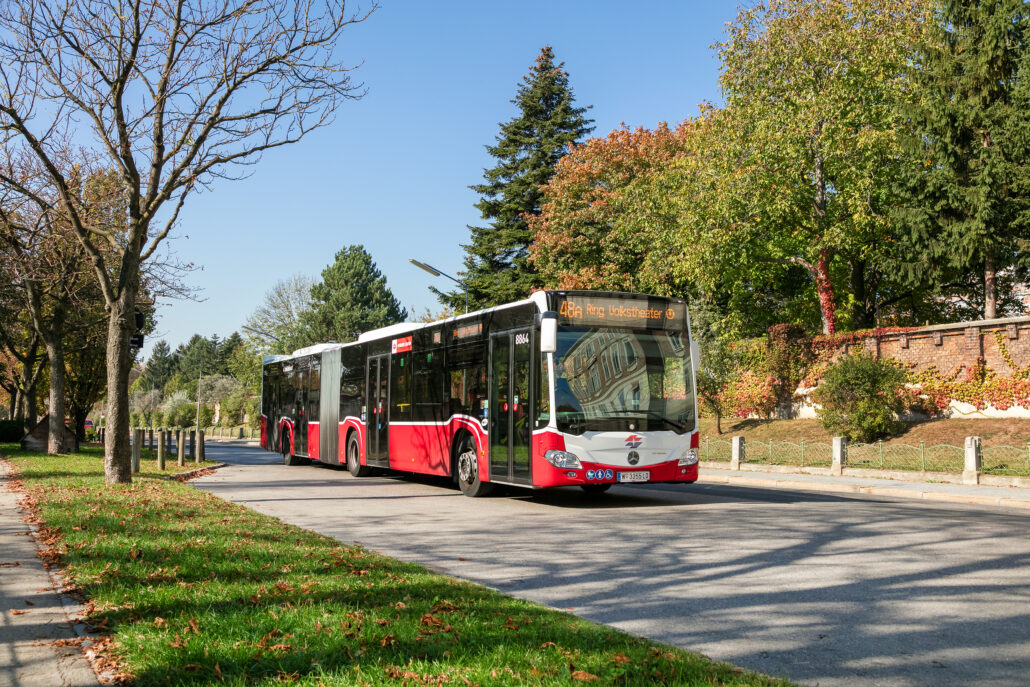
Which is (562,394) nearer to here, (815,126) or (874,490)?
(874,490)

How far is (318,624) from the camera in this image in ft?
18.3

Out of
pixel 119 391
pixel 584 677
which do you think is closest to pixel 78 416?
pixel 119 391

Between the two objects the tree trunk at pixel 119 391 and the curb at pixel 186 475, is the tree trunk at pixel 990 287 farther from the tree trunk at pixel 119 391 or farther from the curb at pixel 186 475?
the tree trunk at pixel 119 391

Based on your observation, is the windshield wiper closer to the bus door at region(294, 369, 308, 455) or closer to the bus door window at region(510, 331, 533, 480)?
the bus door window at region(510, 331, 533, 480)

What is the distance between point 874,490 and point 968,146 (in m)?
18.2

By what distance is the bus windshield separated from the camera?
528 inches

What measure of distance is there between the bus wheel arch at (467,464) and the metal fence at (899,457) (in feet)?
38.6

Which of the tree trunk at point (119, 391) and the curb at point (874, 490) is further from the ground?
the tree trunk at point (119, 391)

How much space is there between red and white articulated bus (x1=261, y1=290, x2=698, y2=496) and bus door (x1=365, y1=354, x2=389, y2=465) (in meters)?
1.97

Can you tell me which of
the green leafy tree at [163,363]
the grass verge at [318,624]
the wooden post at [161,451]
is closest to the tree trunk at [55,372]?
the wooden post at [161,451]

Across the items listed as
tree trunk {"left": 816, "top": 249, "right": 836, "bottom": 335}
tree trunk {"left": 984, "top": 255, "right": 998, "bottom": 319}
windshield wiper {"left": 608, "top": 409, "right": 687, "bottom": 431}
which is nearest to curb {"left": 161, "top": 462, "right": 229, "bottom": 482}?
windshield wiper {"left": 608, "top": 409, "right": 687, "bottom": 431}

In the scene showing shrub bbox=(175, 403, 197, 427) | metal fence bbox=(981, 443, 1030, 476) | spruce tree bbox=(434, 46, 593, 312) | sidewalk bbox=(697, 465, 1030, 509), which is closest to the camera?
sidewalk bbox=(697, 465, 1030, 509)

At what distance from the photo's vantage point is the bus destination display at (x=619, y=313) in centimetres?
1388

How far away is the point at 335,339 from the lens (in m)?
82.0
